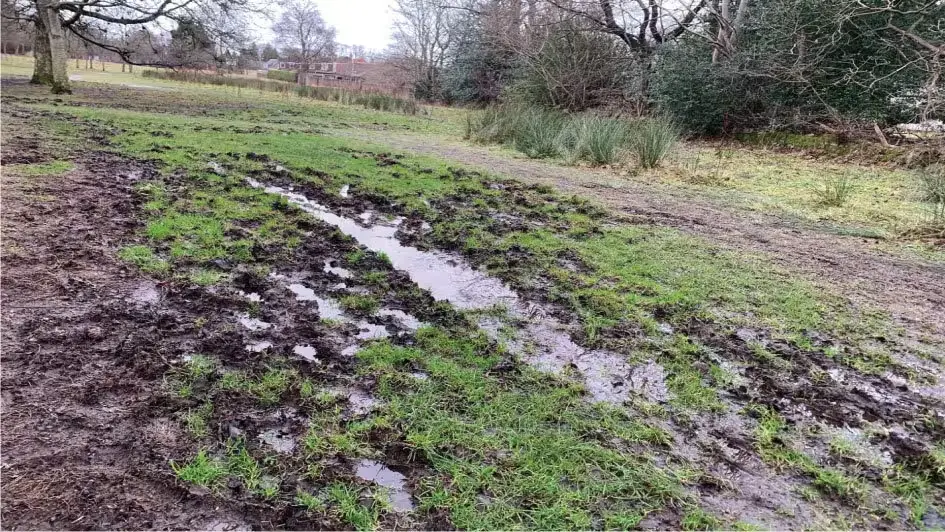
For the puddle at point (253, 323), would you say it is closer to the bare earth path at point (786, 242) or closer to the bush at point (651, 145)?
the bare earth path at point (786, 242)

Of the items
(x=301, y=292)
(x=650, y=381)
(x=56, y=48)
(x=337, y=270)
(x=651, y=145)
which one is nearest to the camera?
(x=650, y=381)

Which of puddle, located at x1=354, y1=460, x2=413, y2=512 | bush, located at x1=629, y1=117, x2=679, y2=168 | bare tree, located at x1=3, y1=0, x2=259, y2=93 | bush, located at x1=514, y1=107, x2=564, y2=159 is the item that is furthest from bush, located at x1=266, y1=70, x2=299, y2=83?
puddle, located at x1=354, y1=460, x2=413, y2=512

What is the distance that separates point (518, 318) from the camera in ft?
10.8

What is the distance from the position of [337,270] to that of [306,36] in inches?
1996

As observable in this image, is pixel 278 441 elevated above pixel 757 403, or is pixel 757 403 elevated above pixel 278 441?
pixel 757 403

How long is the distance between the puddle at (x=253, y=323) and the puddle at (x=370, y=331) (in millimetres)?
488

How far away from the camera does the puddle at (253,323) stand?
287cm

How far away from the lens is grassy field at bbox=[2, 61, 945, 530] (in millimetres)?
1820

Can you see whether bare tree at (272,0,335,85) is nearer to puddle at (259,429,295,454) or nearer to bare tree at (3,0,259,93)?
bare tree at (3,0,259,93)

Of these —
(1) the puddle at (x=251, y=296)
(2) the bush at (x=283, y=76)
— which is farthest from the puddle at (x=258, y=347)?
(2) the bush at (x=283, y=76)

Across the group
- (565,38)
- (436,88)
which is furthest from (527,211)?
(436,88)

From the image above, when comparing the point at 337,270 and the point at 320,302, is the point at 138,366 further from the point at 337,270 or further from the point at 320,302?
the point at 337,270

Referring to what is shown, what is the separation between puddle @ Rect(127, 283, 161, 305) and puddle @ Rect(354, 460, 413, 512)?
1851 mm

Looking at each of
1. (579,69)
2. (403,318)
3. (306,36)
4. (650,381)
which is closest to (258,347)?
(403,318)
